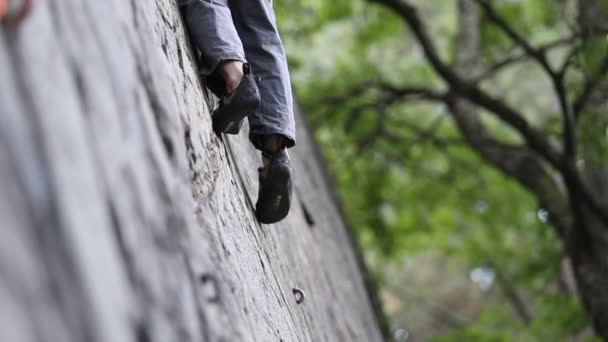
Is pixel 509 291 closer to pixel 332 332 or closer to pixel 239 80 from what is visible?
pixel 332 332

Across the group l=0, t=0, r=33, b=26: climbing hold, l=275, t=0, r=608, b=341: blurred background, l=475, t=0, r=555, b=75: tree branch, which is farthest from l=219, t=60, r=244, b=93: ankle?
l=475, t=0, r=555, b=75: tree branch

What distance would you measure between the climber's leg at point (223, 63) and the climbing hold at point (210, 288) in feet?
3.29

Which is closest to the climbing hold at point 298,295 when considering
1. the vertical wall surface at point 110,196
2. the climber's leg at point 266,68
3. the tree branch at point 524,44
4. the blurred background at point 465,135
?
the climber's leg at point 266,68

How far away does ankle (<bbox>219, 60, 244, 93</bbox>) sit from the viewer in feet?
9.25

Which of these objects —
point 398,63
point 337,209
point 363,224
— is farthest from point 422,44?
point 398,63

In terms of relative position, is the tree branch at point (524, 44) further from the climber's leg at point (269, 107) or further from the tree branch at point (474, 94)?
the climber's leg at point (269, 107)

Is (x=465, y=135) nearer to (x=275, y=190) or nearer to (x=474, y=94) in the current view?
(x=474, y=94)

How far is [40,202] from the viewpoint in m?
1.26

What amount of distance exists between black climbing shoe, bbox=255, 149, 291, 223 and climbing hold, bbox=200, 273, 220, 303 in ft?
4.19

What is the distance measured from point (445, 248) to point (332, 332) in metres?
9.61

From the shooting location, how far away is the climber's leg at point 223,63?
2750 millimetres

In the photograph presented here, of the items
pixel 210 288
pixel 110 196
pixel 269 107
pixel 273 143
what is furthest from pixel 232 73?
pixel 110 196

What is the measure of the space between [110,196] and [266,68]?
1.79 meters

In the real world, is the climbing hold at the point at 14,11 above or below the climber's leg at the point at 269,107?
above
